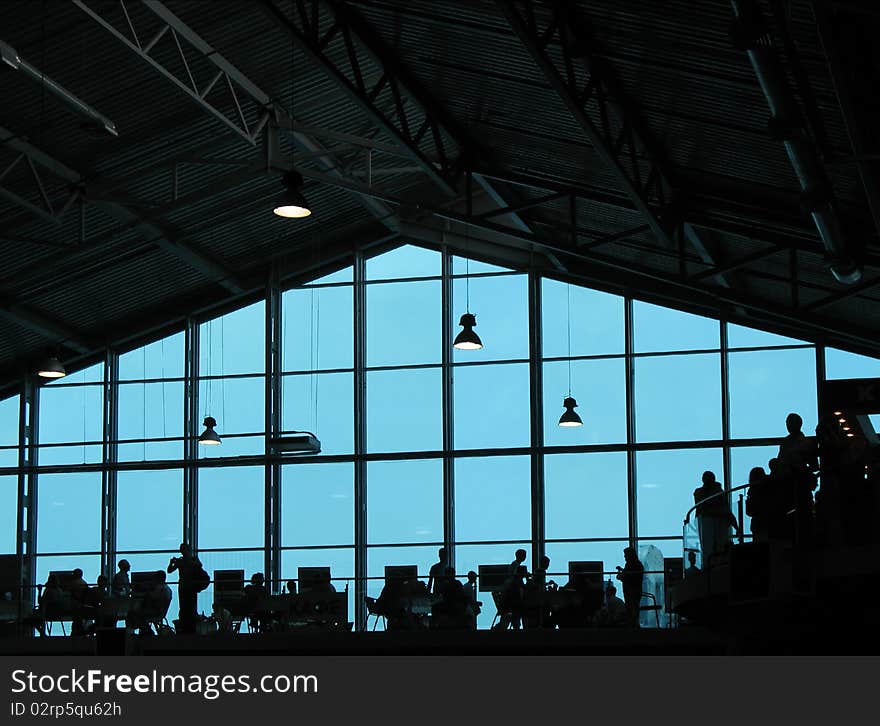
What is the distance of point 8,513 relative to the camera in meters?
A: 26.1

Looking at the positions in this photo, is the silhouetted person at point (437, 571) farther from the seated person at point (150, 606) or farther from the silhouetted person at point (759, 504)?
the silhouetted person at point (759, 504)

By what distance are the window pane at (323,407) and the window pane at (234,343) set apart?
2.78 feet

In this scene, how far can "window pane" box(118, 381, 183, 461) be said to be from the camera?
25.6 metres

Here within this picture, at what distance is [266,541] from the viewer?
2466cm

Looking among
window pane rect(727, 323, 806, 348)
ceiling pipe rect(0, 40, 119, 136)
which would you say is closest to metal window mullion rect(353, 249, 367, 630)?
window pane rect(727, 323, 806, 348)

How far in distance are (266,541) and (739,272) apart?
9865mm

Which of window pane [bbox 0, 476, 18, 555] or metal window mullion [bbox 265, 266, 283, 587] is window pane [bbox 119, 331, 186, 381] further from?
window pane [bbox 0, 476, 18, 555]

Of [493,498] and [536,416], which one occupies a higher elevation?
[536,416]

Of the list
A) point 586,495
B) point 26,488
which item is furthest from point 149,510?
point 586,495

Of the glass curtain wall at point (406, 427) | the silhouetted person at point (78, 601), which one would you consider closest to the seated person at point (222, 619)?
the silhouetted person at point (78, 601)

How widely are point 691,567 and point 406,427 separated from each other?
37.8 ft

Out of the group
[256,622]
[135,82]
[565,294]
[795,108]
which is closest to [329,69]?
[135,82]

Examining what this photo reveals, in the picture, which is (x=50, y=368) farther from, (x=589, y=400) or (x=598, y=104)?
(x=598, y=104)

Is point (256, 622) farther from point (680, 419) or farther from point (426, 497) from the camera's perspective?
point (680, 419)
